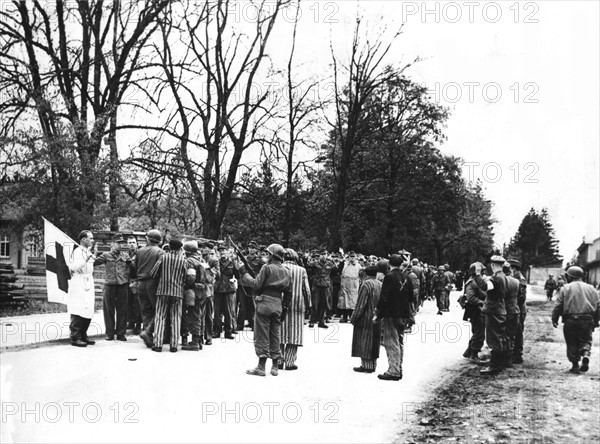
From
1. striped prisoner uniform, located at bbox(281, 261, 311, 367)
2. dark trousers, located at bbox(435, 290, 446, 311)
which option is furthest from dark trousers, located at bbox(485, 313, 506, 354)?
dark trousers, located at bbox(435, 290, 446, 311)

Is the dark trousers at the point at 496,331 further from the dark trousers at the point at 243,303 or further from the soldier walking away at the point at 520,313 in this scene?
the dark trousers at the point at 243,303

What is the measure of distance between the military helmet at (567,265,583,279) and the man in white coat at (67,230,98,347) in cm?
813

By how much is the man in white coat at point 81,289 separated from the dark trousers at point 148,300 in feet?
3.17

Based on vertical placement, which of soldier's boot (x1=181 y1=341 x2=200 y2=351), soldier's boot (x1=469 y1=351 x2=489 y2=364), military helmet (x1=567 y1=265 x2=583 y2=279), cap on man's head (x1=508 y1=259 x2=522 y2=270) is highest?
cap on man's head (x1=508 y1=259 x2=522 y2=270)

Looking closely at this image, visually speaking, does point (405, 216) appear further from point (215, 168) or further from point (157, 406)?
point (157, 406)

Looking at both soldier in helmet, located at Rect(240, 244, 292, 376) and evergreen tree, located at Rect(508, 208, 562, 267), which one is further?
evergreen tree, located at Rect(508, 208, 562, 267)

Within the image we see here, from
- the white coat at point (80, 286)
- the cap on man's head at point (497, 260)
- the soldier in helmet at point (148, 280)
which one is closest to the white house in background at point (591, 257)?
the cap on man's head at point (497, 260)

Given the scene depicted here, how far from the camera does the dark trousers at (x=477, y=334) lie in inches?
483

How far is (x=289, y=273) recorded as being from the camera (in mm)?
9352

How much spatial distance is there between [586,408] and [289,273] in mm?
4256

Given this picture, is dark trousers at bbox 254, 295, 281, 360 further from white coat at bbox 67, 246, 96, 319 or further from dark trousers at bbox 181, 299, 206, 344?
white coat at bbox 67, 246, 96, 319

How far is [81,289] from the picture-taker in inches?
375

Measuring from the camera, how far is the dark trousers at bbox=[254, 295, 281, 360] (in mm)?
9125

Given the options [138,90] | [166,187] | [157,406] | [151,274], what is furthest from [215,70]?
[157,406]
